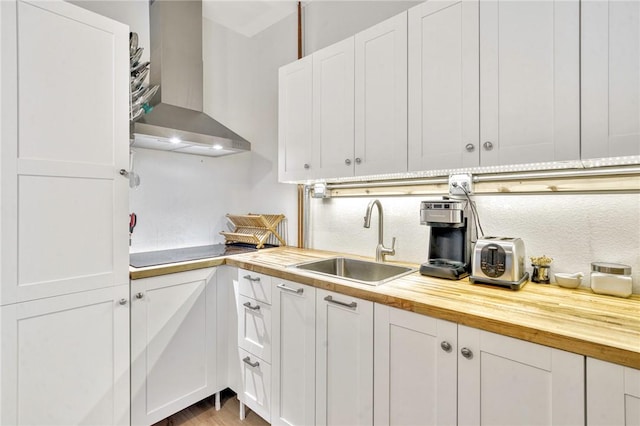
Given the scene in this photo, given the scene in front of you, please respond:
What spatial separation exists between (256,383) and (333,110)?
1.61 meters

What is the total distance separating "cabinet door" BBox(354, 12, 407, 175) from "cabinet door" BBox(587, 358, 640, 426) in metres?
1.00

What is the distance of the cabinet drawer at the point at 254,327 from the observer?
1.70 meters

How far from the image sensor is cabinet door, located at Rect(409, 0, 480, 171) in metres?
1.30

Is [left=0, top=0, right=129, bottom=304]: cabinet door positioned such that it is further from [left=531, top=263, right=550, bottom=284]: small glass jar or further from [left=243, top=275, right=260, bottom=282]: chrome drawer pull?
[left=531, top=263, right=550, bottom=284]: small glass jar

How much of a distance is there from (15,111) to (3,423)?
1.23 metres

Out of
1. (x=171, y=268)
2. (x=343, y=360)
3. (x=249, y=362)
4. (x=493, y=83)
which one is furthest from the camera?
(x=249, y=362)

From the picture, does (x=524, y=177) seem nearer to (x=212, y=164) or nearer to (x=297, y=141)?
(x=297, y=141)

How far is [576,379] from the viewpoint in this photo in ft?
2.69

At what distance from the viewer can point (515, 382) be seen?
0.91 m

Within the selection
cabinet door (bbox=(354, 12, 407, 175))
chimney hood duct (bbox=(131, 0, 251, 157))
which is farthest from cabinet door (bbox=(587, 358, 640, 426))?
chimney hood duct (bbox=(131, 0, 251, 157))

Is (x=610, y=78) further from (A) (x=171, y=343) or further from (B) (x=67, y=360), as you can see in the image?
(B) (x=67, y=360)

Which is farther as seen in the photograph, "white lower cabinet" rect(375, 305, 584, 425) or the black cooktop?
the black cooktop

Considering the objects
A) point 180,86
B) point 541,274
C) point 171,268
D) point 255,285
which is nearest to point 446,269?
point 541,274

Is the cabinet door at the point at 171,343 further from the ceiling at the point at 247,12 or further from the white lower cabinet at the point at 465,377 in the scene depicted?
the ceiling at the point at 247,12
